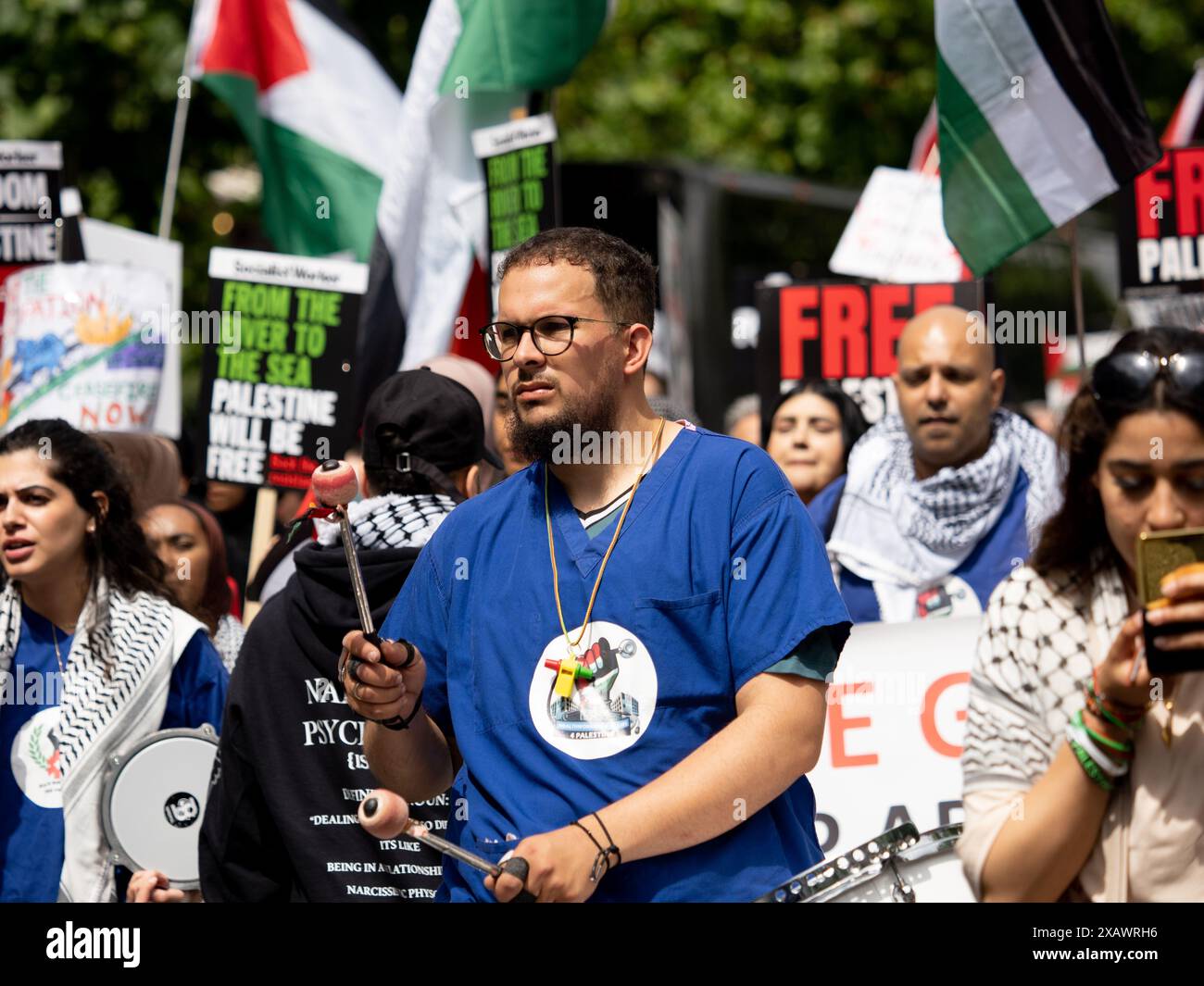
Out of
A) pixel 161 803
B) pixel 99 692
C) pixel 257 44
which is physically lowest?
pixel 161 803

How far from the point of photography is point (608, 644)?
3.06 meters

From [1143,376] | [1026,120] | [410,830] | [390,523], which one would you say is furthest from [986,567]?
[410,830]

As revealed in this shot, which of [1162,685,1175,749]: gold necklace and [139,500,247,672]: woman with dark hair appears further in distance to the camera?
[139,500,247,672]: woman with dark hair

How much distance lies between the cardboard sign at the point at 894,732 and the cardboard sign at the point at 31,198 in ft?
14.9

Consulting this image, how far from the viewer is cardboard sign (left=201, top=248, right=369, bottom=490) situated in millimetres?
6574

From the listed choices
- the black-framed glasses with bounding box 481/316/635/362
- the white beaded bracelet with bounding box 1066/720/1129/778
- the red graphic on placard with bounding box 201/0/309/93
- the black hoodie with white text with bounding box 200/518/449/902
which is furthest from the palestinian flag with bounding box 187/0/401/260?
the white beaded bracelet with bounding box 1066/720/1129/778

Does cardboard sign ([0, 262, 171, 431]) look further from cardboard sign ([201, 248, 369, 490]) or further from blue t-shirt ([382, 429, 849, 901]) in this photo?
blue t-shirt ([382, 429, 849, 901])

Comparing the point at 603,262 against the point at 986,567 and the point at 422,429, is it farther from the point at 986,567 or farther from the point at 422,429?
the point at 986,567

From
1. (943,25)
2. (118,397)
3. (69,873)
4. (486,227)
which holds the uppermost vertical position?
(943,25)

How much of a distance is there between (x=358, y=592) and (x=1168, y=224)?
5084 millimetres
